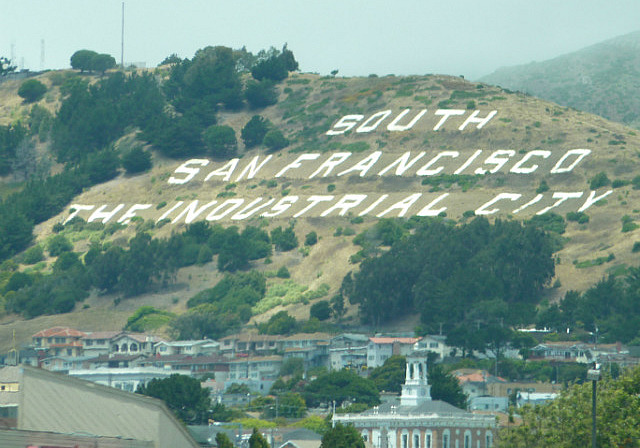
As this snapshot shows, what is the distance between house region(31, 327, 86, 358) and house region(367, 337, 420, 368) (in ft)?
118

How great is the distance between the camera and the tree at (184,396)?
4478 inches

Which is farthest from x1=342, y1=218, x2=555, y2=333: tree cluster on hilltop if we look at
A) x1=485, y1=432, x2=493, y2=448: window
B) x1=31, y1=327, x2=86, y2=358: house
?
x1=485, y1=432, x2=493, y2=448: window

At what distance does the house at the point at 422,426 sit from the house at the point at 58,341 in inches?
2406

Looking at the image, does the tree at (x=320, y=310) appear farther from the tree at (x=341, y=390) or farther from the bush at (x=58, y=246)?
the bush at (x=58, y=246)

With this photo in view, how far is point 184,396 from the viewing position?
11531cm

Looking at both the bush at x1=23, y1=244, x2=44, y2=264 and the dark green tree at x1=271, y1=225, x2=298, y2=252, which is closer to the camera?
the dark green tree at x1=271, y1=225, x2=298, y2=252

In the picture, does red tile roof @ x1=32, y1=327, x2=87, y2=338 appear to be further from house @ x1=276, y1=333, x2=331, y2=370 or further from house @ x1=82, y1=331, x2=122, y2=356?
house @ x1=276, y1=333, x2=331, y2=370

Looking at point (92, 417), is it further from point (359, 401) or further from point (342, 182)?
point (342, 182)

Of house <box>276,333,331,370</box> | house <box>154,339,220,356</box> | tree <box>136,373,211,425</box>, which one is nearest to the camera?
tree <box>136,373,211,425</box>

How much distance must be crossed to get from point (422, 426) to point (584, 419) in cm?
5805

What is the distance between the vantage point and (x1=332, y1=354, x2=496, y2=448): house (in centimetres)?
10894

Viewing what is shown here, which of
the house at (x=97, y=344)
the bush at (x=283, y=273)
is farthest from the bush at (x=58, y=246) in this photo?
the bush at (x=283, y=273)

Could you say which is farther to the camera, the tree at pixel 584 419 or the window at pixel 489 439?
the window at pixel 489 439

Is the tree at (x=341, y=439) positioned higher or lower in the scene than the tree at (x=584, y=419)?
lower
